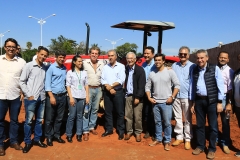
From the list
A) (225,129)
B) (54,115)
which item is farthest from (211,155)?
(54,115)

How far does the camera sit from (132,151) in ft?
16.2

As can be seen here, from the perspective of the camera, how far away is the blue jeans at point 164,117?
16.4 feet

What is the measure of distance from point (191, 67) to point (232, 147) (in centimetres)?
188

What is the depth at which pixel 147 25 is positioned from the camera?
679 centimetres

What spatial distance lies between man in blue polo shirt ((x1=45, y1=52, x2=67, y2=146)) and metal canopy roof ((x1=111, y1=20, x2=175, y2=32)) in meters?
2.47

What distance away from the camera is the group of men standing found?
4.61 m

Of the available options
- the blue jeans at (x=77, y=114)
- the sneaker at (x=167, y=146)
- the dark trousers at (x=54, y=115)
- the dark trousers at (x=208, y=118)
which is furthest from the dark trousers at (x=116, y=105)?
the dark trousers at (x=208, y=118)

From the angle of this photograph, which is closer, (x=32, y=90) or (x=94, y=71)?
(x=32, y=90)

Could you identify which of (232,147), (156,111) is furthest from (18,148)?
(232,147)

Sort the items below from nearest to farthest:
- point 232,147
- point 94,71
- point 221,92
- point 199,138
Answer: point 221,92
point 199,138
point 232,147
point 94,71

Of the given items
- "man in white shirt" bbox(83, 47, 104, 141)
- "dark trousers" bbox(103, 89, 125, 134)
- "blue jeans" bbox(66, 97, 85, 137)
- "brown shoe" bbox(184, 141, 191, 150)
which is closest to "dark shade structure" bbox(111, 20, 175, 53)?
"man in white shirt" bbox(83, 47, 104, 141)

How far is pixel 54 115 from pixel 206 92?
118 inches

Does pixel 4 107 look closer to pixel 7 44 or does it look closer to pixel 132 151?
pixel 7 44

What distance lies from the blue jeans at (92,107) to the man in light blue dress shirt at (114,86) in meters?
0.15
